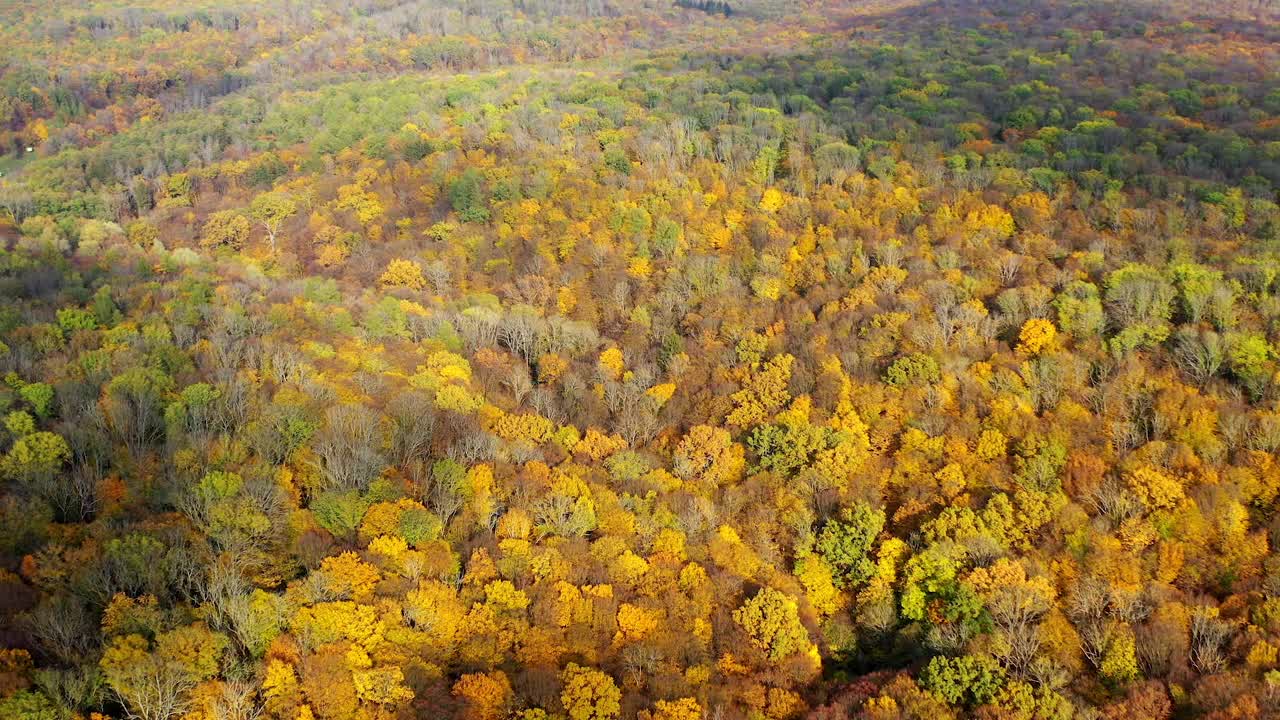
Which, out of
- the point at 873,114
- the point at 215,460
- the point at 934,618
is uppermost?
the point at 873,114

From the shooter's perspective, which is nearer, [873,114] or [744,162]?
[744,162]

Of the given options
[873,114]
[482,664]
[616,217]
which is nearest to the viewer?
[482,664]

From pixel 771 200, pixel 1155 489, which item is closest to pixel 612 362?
pixel 771 200

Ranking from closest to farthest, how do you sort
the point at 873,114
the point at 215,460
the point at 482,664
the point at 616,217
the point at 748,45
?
the point at 482,664, the point at 215,460, the point at 616,217, the point at 873,114, the point at 748,45

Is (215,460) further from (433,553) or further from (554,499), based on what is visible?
(554,499)

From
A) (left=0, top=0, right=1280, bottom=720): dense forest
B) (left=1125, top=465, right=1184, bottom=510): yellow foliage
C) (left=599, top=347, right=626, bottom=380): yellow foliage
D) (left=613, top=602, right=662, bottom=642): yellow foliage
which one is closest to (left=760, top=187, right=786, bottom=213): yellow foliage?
(left=0, top=0, right=1280, bottom=720): dense forest

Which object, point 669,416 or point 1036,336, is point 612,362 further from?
point 1036,336

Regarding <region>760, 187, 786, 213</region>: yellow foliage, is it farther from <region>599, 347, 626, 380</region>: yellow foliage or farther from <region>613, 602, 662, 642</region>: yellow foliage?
<region>613, 602, 662, 642</region>: yellow foliage

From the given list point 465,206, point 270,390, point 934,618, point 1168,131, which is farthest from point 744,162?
point 934,618
